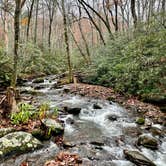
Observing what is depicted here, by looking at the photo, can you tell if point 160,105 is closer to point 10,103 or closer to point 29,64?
point 10,103

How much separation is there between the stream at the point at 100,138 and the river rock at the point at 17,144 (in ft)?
0.53

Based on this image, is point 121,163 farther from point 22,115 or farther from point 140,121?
point 22,115

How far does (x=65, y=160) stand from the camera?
17.8ft

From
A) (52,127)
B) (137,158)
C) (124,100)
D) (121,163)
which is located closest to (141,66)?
(124,100)

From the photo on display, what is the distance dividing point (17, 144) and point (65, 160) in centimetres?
122

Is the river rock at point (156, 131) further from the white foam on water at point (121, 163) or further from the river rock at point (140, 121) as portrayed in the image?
the white foam on water at point (121, 163)

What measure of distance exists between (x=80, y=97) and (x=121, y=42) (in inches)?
189

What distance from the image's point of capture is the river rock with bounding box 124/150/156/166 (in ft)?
18.1

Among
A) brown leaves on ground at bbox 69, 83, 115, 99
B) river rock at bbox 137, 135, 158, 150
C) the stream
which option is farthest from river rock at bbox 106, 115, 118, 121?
brown leaves on ground at bbox 69, 83, 115, 99

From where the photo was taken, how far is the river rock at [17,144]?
222 inches

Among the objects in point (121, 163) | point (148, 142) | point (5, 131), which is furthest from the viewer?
point (148, 142)

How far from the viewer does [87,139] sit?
682 cm

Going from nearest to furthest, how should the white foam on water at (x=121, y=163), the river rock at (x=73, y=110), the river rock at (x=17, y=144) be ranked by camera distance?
the white foam on water at (x=121, y=163) < the river rock at (x=17, y=144) < the river rock at (x=73, y=110)

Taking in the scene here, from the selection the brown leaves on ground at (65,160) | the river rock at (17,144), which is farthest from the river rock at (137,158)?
the river rock at (17,144)
